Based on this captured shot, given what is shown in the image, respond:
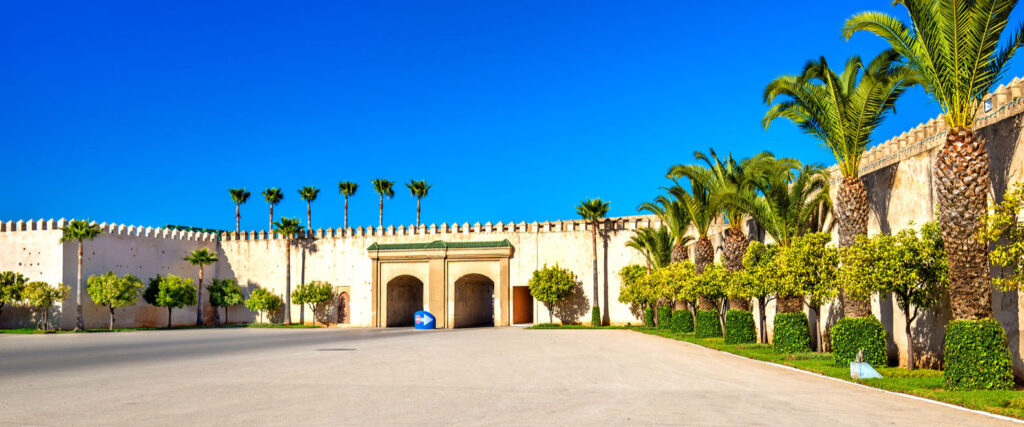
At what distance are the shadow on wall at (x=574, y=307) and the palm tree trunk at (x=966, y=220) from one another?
3049cm

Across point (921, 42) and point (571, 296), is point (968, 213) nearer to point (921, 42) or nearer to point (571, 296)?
point (921, 42)

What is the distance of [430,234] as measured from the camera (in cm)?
4478

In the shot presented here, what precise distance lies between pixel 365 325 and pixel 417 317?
6.44 meters

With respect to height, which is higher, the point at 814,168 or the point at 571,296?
the point at 814,168

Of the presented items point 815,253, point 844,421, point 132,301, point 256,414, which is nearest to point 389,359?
point 256,414

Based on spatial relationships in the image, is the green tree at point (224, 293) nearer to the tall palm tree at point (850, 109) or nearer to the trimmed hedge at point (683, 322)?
the trimmed hedge at point (683, 322)

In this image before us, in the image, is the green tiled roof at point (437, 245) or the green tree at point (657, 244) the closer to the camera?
the green tree at point (657, 244)

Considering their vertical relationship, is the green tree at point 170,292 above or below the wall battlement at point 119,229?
below

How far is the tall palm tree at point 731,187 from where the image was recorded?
21438mm

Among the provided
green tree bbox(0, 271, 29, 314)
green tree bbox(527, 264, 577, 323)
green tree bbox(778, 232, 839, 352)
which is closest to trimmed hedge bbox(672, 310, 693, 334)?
green tree bbox(778, 232, 839, 352)

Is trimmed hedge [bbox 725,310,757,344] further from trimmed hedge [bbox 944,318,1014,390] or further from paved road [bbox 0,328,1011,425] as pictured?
trimmed hedge [bbox 944,318,1014,390]

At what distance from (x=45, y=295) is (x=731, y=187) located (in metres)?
36.4

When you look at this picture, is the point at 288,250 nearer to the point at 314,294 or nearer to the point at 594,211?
the point at 314,294

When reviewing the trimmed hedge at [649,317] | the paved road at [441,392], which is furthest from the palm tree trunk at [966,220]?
the trimmed hedge at [649,317]
